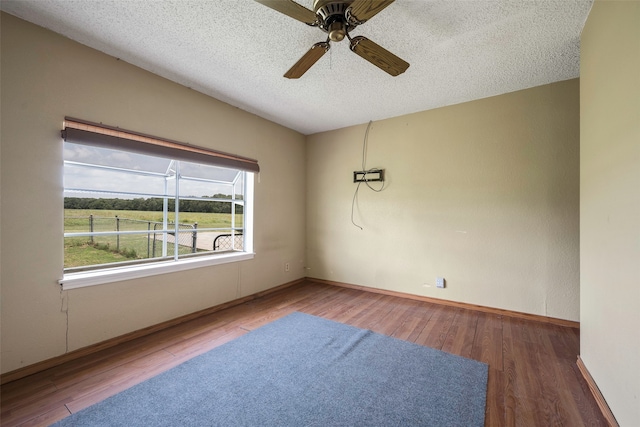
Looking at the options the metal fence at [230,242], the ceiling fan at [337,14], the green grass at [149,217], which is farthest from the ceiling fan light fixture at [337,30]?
the metal fence at [230,242]

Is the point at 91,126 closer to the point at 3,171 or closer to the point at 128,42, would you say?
the point at 3,171

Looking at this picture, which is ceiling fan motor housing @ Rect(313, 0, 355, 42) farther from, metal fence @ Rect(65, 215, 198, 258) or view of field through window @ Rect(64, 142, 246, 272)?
metal fence @ Rect(65, 215, 198, 258)

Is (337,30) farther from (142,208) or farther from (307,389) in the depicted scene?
(142,208)

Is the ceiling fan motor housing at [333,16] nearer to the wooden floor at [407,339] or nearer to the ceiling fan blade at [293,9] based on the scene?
the ceiling fan blade at [293,9]

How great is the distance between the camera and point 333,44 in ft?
6.53

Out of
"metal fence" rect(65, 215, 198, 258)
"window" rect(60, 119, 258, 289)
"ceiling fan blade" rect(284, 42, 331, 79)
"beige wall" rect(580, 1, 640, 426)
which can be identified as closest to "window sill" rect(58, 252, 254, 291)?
"window" rect(60, 119, 258, 289)

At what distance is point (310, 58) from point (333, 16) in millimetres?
347

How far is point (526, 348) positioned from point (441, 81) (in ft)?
8.60

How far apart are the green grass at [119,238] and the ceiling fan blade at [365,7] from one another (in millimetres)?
2563

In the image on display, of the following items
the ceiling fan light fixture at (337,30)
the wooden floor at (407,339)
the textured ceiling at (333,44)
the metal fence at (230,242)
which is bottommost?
the wooden floor at (407,339)

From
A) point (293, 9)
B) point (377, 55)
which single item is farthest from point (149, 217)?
point (377, 55)

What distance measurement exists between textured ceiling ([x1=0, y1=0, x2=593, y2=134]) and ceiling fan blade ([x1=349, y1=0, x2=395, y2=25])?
1.43ft

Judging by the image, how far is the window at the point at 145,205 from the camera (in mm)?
2076

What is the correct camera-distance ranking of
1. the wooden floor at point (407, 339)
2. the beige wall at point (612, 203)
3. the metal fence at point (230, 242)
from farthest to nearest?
the metal fence at point (230, 242) < the wooden floor at point (407, 339) < the beige wall at point (612, 203)
